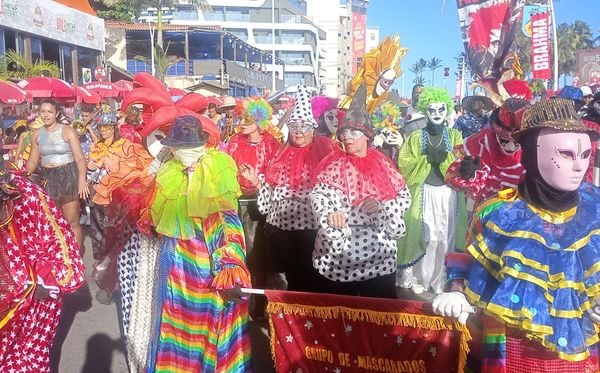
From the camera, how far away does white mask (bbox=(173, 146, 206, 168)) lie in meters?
3.65

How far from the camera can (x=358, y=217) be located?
4156 millimetres

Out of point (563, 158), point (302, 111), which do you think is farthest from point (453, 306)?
point (302, 111)

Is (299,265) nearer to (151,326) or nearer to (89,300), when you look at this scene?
(151,326)

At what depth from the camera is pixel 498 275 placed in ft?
8.05

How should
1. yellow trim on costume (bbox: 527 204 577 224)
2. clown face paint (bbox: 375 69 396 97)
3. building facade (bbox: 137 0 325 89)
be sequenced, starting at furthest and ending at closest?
building facade (bbox: 137 0 325 89) < clown face paint (bbox: 375 69 396 97) < yellow trim on costume (bbox: 527 204 577 224)

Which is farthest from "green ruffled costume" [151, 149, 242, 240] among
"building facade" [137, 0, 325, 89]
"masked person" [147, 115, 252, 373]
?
"building facade" [137, 0, 325, 89]

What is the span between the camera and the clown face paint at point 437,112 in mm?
6426

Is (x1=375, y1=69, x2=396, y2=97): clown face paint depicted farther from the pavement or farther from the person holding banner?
the person holding banner

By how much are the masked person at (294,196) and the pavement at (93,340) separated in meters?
0.57

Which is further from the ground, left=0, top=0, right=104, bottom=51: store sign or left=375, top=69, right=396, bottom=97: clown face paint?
left=0, top=0, right=104, bottom=51: store sign

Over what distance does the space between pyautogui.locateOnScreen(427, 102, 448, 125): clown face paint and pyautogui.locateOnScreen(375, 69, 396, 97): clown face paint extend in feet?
1.90

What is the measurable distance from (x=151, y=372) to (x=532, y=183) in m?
2.31

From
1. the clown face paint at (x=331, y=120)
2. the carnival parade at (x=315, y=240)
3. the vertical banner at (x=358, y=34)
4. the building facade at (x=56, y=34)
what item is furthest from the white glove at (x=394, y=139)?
the vertical banner at (x=358, y=34)

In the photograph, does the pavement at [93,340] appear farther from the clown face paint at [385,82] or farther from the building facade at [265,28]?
the building facade at [265,28]
